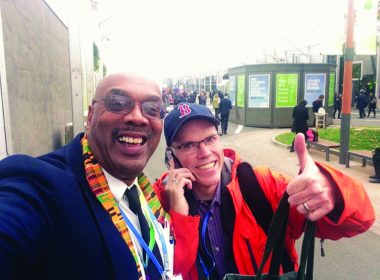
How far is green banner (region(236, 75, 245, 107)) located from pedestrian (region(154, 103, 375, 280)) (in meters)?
17.5

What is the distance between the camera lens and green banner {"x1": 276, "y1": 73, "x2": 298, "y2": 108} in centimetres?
1823

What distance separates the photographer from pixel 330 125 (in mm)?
19469

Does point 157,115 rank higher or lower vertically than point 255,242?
higher

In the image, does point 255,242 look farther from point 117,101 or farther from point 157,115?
point 117,101

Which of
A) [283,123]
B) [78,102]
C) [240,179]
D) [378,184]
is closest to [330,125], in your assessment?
[283,123]

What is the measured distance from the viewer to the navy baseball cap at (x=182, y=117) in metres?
2.04

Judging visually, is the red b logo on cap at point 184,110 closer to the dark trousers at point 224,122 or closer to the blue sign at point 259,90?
the dark trousers at point 224,122

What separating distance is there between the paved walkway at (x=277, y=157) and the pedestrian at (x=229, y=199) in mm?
4110

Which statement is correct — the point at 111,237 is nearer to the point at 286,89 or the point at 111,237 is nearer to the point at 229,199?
the point at 229,199

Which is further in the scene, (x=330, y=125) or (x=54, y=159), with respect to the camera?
(x=330, y=125)

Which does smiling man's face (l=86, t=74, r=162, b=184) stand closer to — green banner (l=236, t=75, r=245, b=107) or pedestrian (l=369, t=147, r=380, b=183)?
pedestrian (l=369, t=147, r=380, b=183)

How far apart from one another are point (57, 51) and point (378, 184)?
6.85m

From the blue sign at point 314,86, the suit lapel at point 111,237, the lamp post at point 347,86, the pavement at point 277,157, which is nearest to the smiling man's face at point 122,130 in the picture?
the suit lapel at point 111,237

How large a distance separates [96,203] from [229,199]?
2.78 ft
